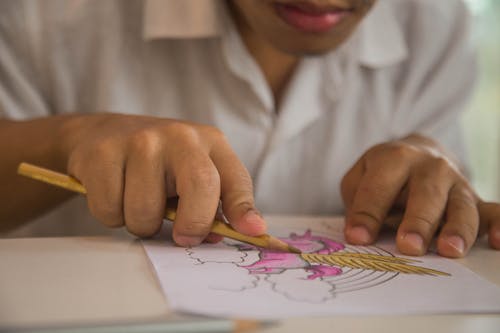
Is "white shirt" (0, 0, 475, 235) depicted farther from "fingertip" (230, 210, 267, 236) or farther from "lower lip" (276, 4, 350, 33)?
"fingertip" (230, 210, 267, 236)

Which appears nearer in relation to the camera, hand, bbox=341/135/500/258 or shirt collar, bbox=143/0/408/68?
hand, bbox=341/135/500/258

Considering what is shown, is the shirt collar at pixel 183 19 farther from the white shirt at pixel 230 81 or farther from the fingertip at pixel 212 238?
the fingertip at pixel 212 238

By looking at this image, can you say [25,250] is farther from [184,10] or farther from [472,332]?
[184,10]

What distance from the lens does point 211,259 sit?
43 centimetres

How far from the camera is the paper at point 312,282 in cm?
34

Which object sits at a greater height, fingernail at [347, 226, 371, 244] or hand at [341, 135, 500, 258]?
hand at [341, 135, 500, 258]

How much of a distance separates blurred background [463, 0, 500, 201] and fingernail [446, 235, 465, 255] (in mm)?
1111

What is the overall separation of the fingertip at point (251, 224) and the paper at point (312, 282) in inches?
0.7

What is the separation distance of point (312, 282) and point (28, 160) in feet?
1.23

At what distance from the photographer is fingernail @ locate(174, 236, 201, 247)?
1.48 ft

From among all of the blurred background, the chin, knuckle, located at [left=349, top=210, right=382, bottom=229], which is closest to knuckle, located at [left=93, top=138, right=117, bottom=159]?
knuckle, located at [left=349, top=210, right=382, bottom=229]

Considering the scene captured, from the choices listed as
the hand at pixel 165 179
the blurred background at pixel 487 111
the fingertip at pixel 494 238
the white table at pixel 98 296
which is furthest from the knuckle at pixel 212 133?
the blurred background at pixel 487 111

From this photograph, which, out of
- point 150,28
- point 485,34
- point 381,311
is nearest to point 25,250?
point 381,311

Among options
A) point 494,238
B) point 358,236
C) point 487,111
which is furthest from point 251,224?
point 487,111
